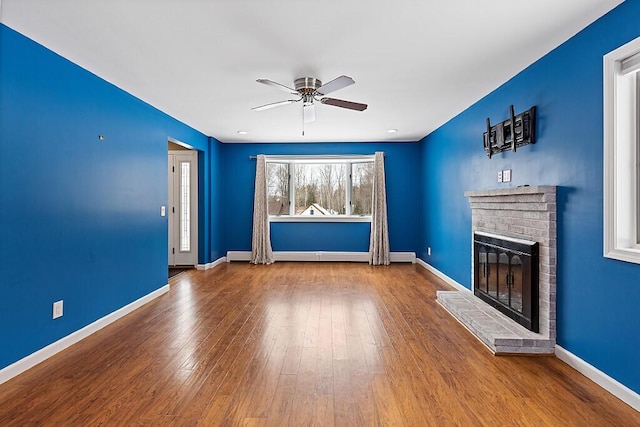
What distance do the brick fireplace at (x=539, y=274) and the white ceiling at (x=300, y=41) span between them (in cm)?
118

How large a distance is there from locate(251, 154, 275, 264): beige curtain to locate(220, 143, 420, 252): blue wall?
0.78 feet

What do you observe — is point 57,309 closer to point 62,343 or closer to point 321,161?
point 62,343

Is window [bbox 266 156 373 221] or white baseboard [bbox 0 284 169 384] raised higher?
window [bbox 266 156 373 221]

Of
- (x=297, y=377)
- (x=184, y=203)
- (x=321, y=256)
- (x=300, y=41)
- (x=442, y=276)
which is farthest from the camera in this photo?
(x=321, y=256)

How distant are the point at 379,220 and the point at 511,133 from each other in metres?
3.91

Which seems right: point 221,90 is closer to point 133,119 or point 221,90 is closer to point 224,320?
point 133,119

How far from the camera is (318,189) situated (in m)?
7.79

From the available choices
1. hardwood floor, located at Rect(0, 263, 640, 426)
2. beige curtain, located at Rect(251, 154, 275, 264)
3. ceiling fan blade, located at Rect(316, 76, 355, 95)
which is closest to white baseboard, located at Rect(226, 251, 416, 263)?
beige curtain, located at Rect(251, 154, 275, 264)

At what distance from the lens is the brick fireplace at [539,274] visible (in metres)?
2.91

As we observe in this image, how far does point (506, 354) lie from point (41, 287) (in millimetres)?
3567

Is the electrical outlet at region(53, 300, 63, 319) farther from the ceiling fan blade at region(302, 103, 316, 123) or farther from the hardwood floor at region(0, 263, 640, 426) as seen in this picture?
the ceiling fan blade at region(302, 103, 316, 123)

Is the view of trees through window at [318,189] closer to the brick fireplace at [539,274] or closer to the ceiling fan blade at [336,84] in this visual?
the brick fireplace at [539,274]

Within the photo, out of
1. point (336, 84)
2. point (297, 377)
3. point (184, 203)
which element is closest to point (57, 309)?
point (297, 377)

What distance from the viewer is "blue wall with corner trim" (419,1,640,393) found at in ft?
7.43
